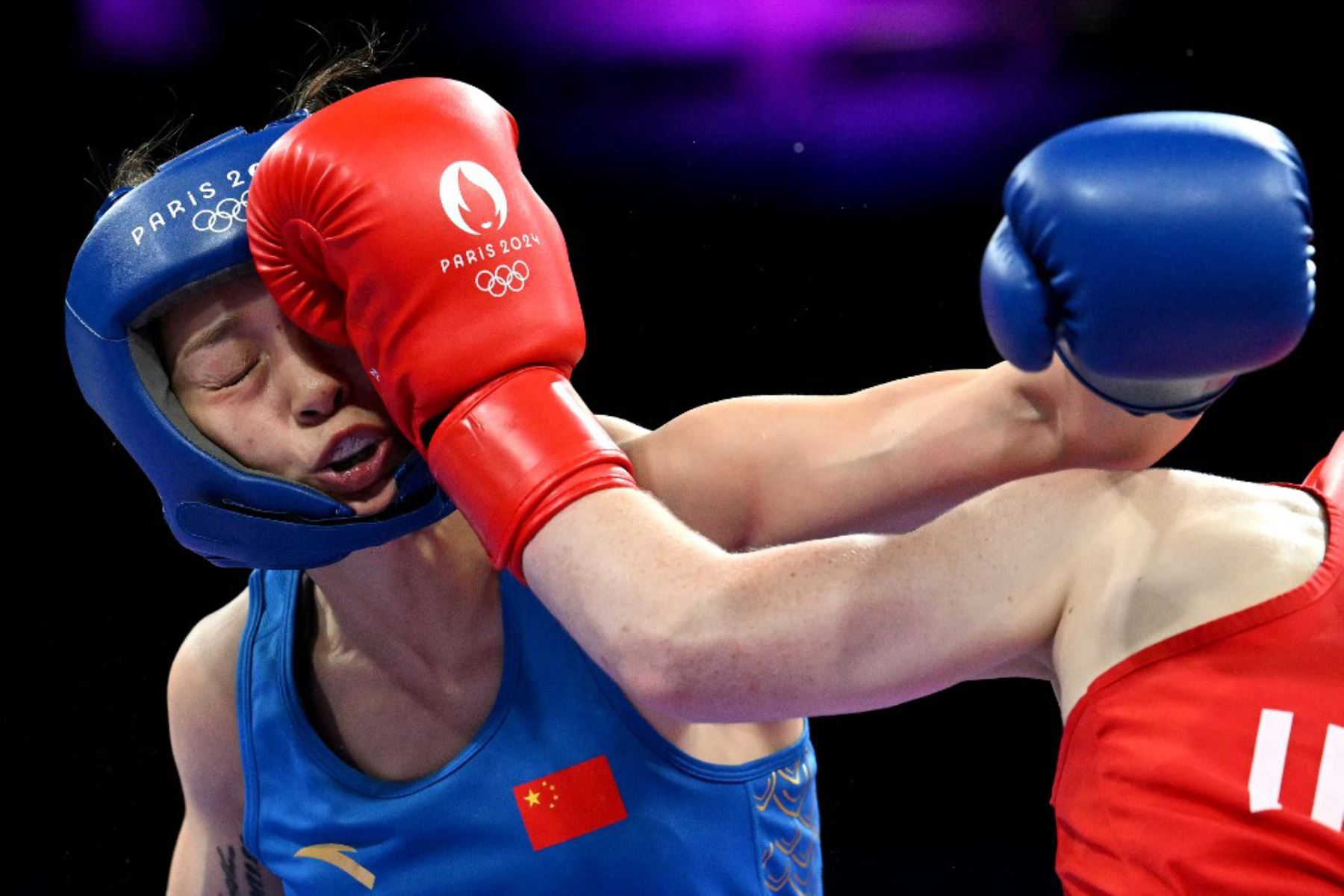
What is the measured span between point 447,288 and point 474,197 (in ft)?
0.36

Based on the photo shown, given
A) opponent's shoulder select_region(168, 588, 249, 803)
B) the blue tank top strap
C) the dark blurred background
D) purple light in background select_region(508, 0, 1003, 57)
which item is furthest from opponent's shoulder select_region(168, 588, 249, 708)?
purple light in background select_region(508, 0, 1003, 57)

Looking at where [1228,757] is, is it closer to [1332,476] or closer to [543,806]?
[1332,476]

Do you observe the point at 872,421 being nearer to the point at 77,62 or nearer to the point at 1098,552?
the point at 1098,552

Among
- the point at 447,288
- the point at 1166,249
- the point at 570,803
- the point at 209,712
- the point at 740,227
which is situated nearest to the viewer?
the point at 1166,249

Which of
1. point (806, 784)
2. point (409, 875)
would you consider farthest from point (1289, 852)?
point (409, 875)

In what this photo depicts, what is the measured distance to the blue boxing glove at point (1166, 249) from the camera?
1017mm

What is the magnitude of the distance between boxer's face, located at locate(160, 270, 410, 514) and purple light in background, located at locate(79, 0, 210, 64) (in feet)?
4.77

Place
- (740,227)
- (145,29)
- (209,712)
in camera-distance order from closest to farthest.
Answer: (209,712) < (145,29) < (740,227)

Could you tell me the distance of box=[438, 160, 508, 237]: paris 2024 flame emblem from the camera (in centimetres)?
136

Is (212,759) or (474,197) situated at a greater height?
(474,197)

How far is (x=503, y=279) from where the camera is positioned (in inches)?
53.6

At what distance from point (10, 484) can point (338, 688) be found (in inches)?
57.5

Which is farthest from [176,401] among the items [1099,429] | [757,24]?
[757,24]

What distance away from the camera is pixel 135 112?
9.31 ft
